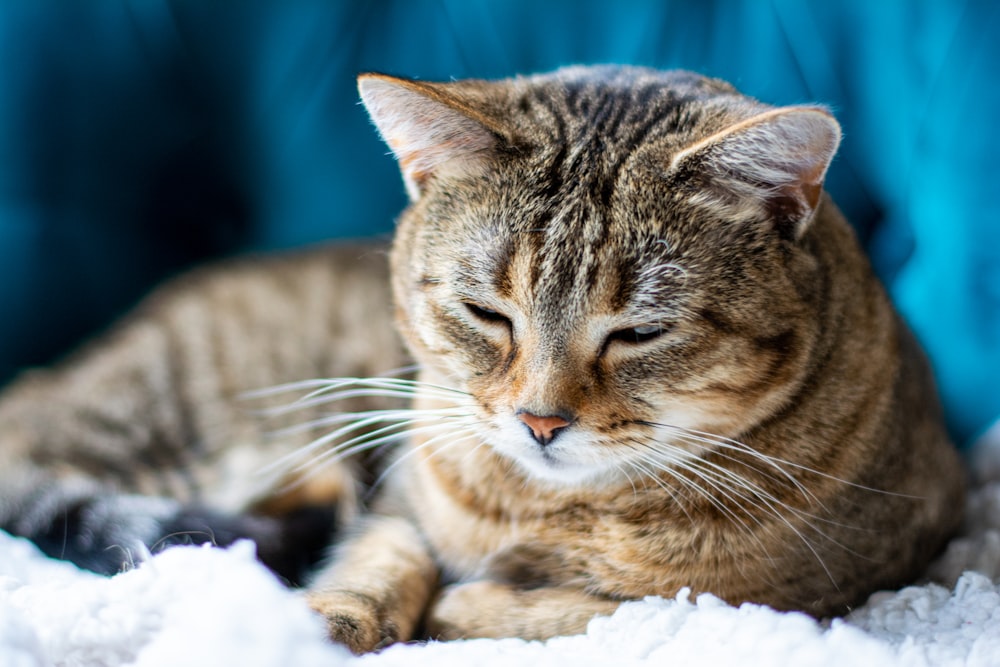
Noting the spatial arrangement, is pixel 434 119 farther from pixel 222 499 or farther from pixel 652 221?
pixel 222 499

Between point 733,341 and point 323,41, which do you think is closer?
point 733,341

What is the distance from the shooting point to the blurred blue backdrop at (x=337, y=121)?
4.61ft

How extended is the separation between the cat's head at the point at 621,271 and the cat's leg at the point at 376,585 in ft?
0.82

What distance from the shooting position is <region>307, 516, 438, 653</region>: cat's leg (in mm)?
1021

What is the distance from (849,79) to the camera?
1.47 metres

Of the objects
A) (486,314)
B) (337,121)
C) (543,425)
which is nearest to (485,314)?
(486,314)

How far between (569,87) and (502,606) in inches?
25.8

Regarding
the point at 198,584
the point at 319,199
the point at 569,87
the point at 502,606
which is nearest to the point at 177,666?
the point at 198,584

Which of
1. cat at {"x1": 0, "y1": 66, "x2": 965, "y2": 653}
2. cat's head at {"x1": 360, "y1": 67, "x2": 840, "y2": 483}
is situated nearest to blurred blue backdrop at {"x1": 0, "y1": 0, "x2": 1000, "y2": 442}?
cat at {"x1": 0, "y1": 66, "x2": 965, "y2": 653}

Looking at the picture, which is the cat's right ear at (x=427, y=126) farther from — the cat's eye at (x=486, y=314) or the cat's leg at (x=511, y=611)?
the cat's leg at (x=511, y=611)

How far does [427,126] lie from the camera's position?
105cm

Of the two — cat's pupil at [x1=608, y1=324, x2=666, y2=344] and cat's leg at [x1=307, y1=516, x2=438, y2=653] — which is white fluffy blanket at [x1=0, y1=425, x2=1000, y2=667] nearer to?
cat's leg at [x1=307, y1=516, x2=438, y2=653]

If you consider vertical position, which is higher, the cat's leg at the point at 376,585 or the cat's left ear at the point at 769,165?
the cat's left ear at the point at 769,165

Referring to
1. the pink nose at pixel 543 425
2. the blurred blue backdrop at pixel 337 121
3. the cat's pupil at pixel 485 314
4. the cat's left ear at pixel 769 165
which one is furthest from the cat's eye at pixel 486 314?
the blurred blue backdrop at pixel 337 121
